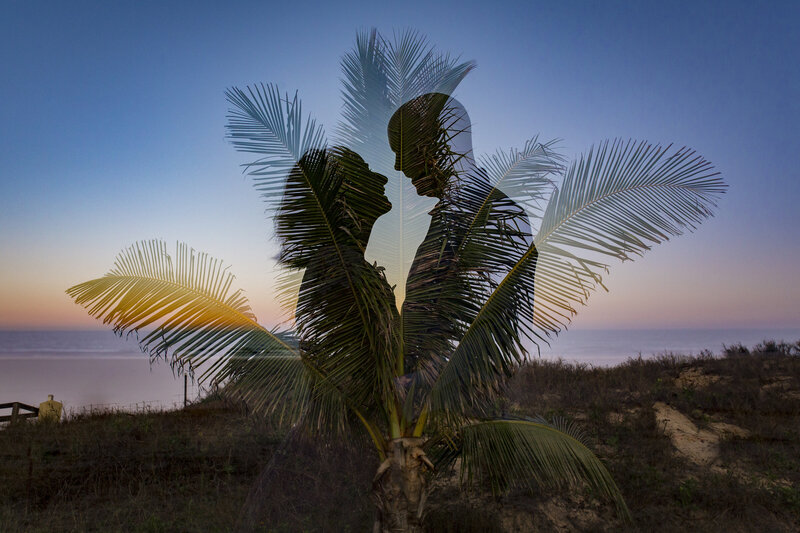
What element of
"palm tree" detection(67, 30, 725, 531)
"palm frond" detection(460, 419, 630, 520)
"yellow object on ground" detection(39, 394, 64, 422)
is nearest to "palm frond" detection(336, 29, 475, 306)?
"palm tree" detection(67, 30, 725, 531)

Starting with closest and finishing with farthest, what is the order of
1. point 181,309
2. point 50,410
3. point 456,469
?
point 181,309 → point 456,469 → point 50,410

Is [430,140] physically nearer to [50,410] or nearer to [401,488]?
[401,488]

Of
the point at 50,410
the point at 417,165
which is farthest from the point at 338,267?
the point at 50,410

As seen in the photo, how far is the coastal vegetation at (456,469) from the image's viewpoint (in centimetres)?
555

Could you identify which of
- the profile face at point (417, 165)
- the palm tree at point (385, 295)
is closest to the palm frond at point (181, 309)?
the palm tree at point (385, 295)

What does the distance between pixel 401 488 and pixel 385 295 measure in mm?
1570

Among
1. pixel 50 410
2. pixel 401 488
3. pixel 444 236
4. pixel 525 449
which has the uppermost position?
pixel 444 236

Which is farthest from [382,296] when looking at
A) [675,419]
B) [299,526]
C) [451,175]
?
[675,419]

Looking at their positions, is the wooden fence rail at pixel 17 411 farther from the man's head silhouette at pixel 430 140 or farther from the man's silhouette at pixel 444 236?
the man's head silhouette at pixel 430 140

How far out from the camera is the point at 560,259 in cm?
389

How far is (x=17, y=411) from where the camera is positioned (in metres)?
6.74

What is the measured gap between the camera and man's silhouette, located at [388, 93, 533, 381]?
14.0 feet

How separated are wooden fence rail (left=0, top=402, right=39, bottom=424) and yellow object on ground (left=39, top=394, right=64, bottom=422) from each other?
73mm

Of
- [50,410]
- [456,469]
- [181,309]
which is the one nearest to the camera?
[181,309]
